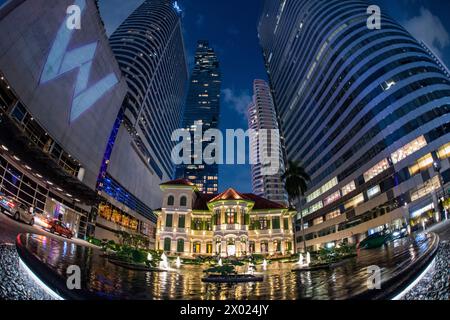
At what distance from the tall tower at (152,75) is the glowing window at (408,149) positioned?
5497 cm

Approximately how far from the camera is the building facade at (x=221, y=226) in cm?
3983

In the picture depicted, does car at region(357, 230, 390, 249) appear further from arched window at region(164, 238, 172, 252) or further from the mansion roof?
arched window at region(164, 238, 172, 252)

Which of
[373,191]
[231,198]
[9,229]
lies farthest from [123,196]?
[373,191]

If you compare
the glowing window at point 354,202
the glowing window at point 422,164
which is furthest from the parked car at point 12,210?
the glowing window at point 354,202

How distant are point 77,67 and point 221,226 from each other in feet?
105

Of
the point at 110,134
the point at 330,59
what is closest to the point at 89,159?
the point at 110,134

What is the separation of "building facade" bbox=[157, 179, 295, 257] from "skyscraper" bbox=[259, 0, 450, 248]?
1731 cm

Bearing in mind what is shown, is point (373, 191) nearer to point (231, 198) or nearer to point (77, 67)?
point (231, 198)

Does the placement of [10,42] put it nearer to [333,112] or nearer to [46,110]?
[46,110]

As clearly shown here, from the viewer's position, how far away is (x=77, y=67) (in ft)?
119

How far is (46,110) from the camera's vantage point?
102 ft

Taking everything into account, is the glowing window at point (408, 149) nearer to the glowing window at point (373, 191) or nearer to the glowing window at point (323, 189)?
the glowing window at point (373, 191)

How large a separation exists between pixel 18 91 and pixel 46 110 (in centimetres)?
543

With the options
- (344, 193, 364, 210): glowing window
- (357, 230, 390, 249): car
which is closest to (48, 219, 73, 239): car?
(357, 230, 390, 249): car
